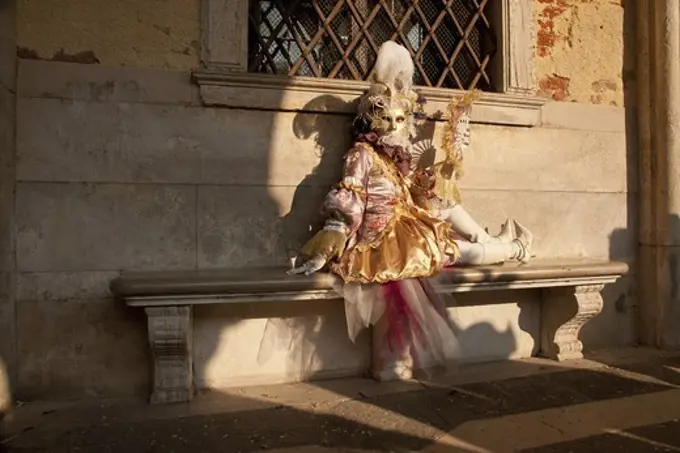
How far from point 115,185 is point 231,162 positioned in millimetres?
722

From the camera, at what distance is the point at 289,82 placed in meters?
3.30

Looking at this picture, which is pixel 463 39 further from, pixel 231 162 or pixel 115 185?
pixel 115 185

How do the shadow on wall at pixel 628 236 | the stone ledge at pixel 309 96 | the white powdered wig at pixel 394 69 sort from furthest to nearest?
the shadow on wall at pixel 628 236, the white powdered wig at pixel 394 69, the stone ledge at pixel 309 96

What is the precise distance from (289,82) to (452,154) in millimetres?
1232

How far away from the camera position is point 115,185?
9.98ft

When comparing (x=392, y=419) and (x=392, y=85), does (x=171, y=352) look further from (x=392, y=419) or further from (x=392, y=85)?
(x=392, y=85)

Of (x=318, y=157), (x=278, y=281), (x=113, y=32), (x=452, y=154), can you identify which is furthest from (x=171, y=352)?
(x=452, y=154)

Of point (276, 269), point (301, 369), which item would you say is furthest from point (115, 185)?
point (301, 369)

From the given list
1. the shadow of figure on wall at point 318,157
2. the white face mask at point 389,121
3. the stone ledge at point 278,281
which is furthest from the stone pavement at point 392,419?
the white face mask at point 389,121

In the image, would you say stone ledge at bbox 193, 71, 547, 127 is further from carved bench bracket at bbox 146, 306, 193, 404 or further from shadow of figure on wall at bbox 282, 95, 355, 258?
carved bench bracket at bbox 146, 306, 193, 404

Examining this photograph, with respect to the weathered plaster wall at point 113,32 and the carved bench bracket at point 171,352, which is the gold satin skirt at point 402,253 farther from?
the weathered plaster wall at point 113,32

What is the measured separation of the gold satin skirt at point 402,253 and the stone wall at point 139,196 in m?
0.48

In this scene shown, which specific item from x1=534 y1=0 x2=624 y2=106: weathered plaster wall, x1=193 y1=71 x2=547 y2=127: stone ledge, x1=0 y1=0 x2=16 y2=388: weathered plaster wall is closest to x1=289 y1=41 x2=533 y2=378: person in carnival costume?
x1=193 y1=71 x2=547 y2=127: stone ledge

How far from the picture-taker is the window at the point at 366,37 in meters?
3.51
